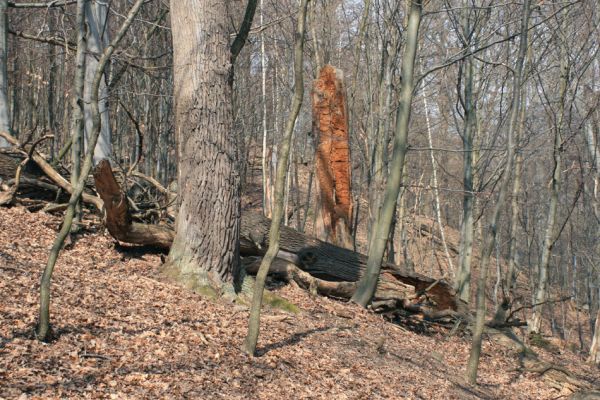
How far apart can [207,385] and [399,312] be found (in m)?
5.31

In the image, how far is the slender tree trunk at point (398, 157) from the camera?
855cm

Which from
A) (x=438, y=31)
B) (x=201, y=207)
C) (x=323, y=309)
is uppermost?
(x=438, y=31)

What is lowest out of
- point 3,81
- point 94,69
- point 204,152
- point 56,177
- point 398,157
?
point 56,177

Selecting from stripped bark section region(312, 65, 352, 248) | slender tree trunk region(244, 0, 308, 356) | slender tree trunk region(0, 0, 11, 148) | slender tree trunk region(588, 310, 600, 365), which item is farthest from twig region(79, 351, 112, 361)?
slender tree trunk region(588, 310, 600, 365)

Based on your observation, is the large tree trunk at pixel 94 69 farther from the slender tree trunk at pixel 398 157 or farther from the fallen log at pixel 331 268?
the slender tree trunk at pixel 398 157

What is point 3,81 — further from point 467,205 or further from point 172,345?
point 467,205

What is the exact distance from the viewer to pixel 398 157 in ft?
28.0

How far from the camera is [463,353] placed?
29.5ft

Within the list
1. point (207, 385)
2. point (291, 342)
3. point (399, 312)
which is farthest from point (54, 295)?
point (399, 312)

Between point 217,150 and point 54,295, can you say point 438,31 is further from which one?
point 54,295

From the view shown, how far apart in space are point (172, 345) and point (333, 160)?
686cm

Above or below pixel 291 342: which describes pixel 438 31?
above

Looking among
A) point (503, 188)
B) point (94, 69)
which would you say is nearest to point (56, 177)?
point (94, 69)

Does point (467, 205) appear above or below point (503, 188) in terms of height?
below
